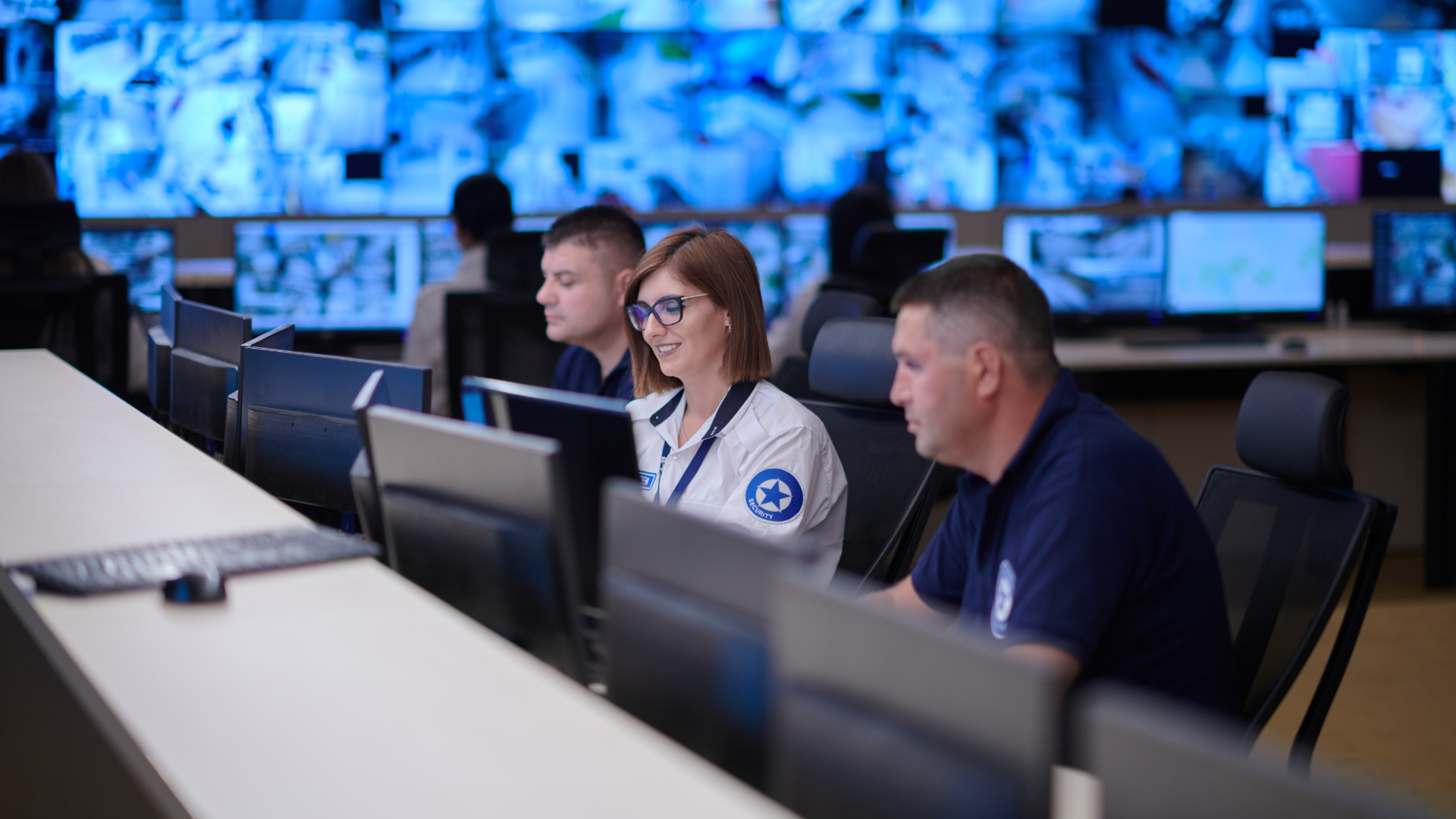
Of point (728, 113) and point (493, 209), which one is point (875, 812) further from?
point (728, 113)

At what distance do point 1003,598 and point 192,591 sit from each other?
2.86 ft

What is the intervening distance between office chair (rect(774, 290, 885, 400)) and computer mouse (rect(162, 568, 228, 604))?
1.80 metres

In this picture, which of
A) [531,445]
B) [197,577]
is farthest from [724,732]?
[197,577]

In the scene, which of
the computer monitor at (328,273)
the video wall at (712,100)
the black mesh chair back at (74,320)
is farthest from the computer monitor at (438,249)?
the black mesh chair back at (74,320)

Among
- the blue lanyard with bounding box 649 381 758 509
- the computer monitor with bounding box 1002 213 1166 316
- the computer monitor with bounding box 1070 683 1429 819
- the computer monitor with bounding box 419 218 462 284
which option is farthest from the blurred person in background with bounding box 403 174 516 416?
the computer monitor with bounding box 1070 683 1429 819

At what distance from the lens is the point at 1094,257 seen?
4.71 metres

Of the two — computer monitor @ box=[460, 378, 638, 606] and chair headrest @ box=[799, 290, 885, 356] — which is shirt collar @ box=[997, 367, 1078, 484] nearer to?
computer monitor @ box=[460, 378, 638, 606]

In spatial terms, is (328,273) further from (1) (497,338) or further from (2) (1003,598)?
(2) (1003,598)

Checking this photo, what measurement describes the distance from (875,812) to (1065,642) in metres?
0.62

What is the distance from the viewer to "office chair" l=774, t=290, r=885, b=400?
123 inches

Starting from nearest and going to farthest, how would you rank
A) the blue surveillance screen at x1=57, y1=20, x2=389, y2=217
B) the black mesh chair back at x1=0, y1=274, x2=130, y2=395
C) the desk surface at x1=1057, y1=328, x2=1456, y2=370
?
the black mesh chair back at x1=0, y1=274, x2=130, y2=395, the desk surface at x1=1057, y1=328, x2=1456, y2=370, the blue surveillance screen at x1=57, y1=20, x2=389, y2=217

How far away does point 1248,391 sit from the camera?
1.84m

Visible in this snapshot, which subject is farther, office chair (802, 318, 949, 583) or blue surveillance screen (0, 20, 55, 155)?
blue surveillance screen (0, 20, 55, 155)

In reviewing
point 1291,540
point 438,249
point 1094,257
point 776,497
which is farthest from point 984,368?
point 438,249
